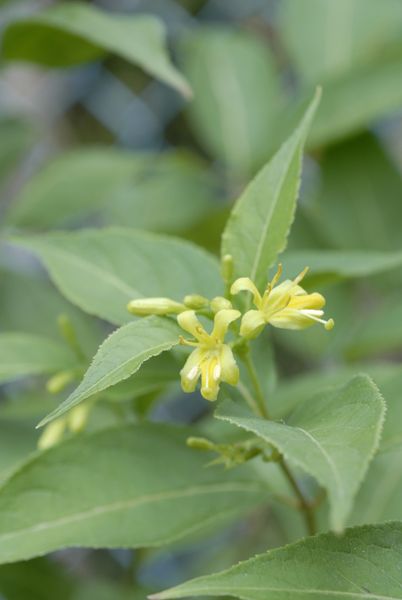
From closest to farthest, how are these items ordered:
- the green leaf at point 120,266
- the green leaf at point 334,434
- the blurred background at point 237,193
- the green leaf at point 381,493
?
the green leaf at point 334,434
the green leaf at point 120,266
the green leaf at point 381,493
the blurred background at point 237,193

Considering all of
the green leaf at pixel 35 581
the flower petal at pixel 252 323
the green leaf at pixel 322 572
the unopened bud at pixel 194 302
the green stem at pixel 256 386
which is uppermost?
the flower petal at pixel 252 323

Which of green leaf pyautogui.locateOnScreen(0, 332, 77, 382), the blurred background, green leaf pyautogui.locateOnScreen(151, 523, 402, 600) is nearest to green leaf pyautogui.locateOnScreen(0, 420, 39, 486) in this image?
the blurred background

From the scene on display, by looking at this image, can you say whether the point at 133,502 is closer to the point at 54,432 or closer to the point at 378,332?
the point at 54,432

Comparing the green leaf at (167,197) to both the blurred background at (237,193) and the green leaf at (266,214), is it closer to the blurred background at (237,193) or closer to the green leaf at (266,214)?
the blurred background at (237,193)

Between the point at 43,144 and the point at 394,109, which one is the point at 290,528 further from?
the point at 43,144

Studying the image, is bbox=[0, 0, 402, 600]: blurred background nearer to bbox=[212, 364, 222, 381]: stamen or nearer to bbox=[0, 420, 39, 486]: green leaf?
bbox=[0, 420, 39, 486]: green leaf

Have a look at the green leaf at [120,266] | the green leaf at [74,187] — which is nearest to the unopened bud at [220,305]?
the green leaf at [120,266]
